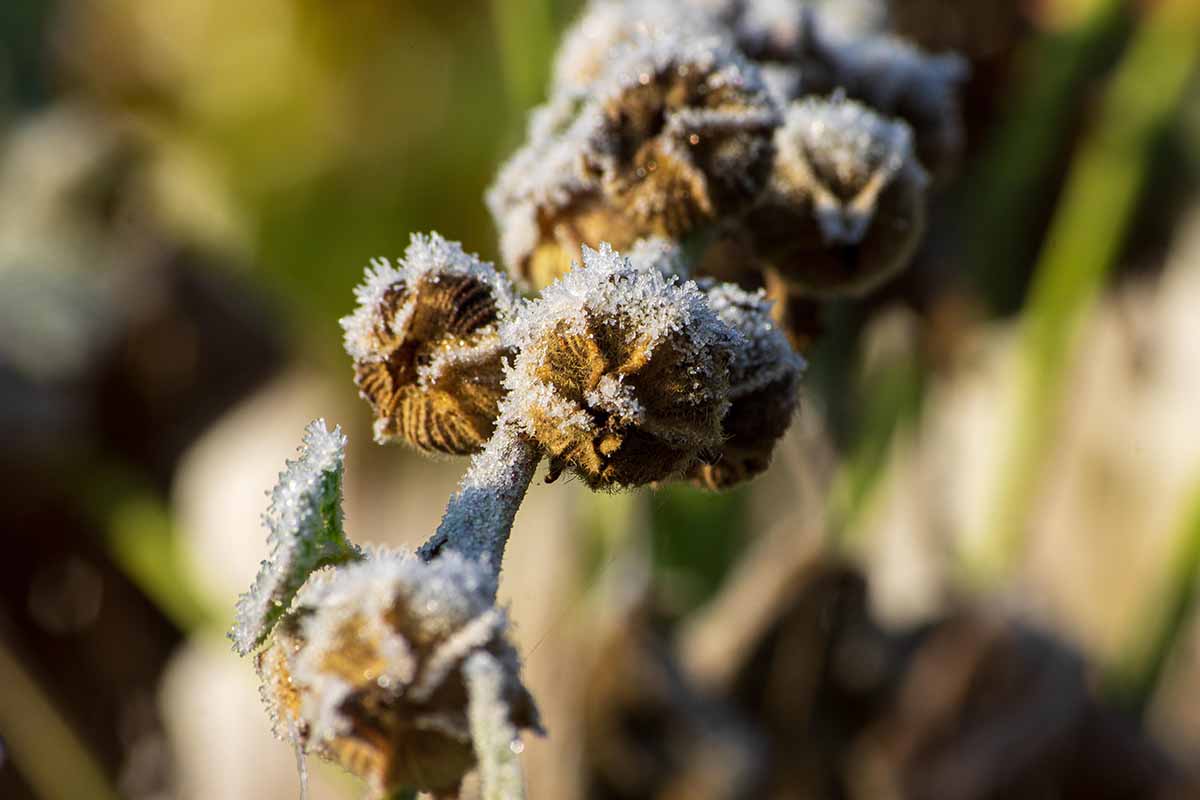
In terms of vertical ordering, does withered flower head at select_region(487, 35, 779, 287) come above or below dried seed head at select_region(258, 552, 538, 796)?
above

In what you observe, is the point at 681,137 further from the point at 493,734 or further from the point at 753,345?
the point at 493,734

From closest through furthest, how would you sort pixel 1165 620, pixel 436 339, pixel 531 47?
1. pixel 436 339
2. pixel 531 47
3. pixel 1165 620

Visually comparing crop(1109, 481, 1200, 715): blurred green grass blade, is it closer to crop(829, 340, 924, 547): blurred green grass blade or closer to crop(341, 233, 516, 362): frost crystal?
crop(829, 340, 924, 547): blurred green grass blade

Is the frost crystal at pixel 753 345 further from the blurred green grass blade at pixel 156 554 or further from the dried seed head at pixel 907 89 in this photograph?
the blurred green grass blade at pixel 156 554

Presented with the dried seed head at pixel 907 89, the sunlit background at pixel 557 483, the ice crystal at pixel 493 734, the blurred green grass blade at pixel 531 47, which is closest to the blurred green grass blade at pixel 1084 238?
the sunlit background at pixel 557 483

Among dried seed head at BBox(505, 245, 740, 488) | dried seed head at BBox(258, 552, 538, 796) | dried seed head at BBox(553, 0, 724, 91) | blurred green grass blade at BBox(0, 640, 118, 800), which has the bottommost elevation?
dried seed head at BBox(258, 552, 538, 796)

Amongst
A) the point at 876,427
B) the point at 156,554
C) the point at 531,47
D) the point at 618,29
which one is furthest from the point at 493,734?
the point at 156,554

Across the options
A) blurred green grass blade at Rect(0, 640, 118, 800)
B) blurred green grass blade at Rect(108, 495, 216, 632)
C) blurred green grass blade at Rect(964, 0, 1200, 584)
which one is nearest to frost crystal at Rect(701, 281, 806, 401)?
blurred green grass blade at Rect(964, 0, 1200, 584)
